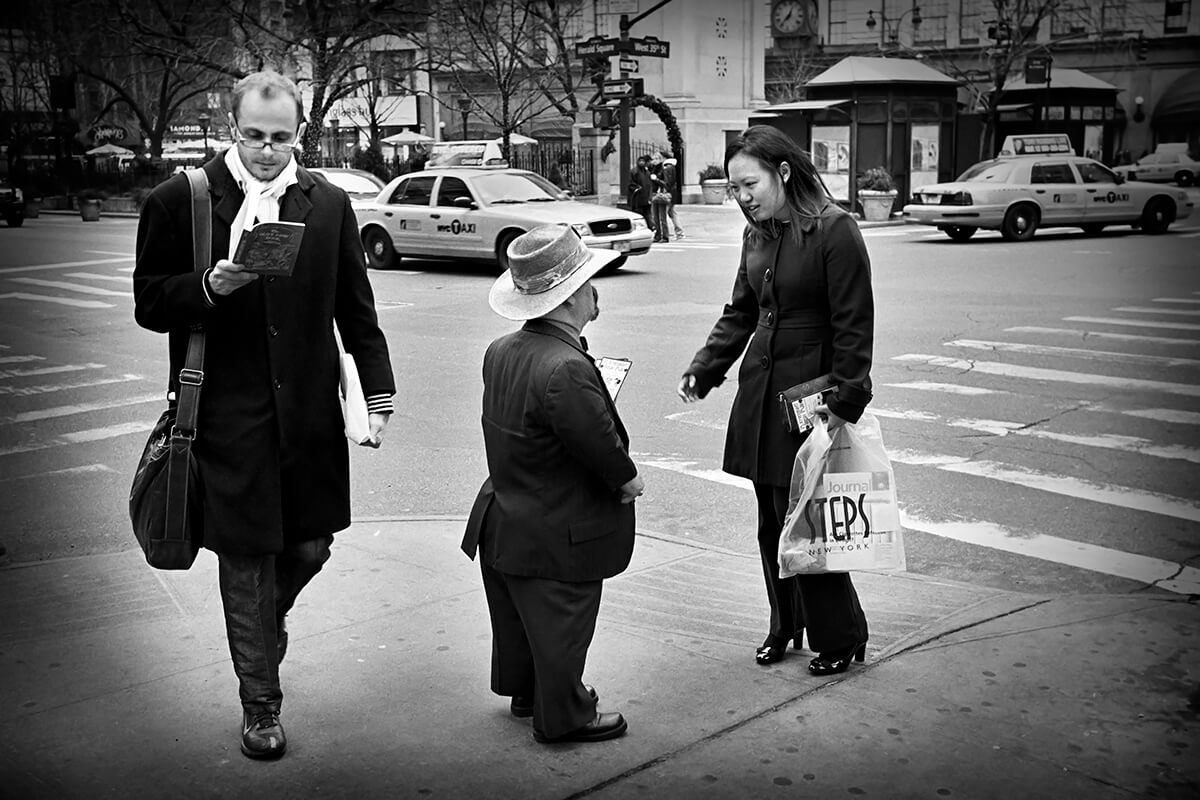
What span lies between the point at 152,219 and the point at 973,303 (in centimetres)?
1238

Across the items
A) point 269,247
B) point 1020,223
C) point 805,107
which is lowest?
point 1020,223

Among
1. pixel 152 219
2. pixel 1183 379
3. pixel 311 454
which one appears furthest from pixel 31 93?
pixel 1183 379

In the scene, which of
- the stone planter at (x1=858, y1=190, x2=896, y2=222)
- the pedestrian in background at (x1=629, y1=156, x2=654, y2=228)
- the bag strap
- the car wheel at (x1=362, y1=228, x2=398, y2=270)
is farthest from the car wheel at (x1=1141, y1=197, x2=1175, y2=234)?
the bag strap

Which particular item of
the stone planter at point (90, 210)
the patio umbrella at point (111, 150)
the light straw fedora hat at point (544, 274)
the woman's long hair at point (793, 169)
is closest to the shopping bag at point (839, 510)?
the woman's long hair at point (793, 169)

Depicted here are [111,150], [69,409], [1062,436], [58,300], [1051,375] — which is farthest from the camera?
[111,150]

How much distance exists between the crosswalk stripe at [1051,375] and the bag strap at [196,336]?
7824 mm

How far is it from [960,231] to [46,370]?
17.4 m

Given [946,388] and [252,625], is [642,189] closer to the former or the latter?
[946,388]

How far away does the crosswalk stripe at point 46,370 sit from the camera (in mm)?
11156

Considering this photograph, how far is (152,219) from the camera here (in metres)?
3.64

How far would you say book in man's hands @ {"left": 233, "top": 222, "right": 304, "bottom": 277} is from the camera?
333 cm

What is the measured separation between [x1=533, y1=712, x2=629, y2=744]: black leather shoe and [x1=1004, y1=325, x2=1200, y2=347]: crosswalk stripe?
30.9 ft

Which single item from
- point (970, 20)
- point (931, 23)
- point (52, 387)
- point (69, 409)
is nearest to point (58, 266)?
point (52, 387)

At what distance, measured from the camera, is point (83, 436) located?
8.63 m
